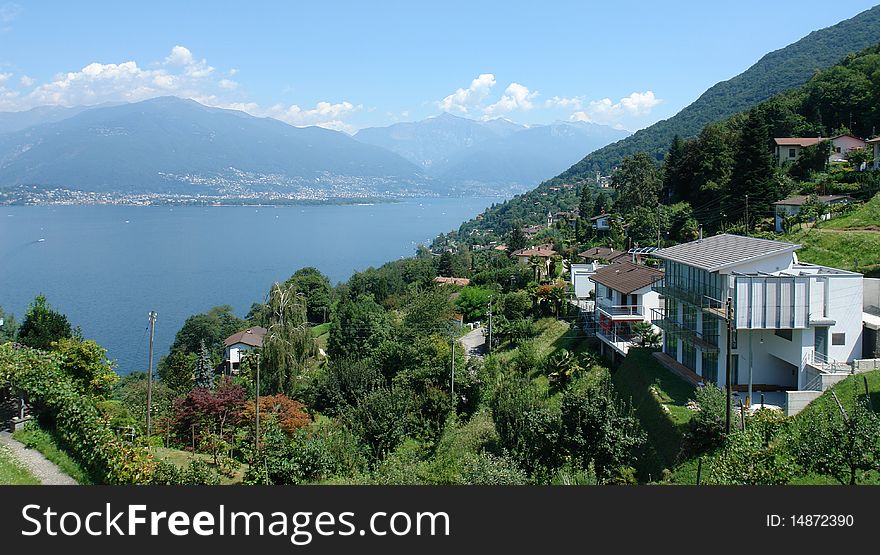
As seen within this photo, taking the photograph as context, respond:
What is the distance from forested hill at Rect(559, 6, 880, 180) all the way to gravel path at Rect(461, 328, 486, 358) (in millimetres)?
89156

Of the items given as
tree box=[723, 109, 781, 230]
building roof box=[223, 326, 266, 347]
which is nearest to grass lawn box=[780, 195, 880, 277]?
tree box=[723, 109, 781, 230]

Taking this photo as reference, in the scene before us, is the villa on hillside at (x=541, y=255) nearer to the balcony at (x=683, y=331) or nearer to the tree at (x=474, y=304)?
the tree at (x=474, y=304)

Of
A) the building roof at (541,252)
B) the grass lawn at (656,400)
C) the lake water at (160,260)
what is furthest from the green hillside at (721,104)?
the grass lawn at (656,400)

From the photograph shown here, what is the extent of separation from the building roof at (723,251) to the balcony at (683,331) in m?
1.69

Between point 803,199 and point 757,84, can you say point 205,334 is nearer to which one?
point 803,199

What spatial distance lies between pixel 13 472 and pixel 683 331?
15.2m

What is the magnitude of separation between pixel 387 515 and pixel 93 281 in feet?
260

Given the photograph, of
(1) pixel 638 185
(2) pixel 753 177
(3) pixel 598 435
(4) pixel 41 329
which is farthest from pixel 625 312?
(1) pixel 638 185

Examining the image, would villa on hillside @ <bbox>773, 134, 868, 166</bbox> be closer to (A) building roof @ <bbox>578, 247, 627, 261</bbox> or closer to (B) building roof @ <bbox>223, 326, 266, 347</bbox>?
(A) building roof @ <bbox>578, 247, 627, 261</bbox>

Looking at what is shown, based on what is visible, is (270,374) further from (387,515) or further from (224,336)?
(224,336)

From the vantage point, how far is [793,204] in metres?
30.5

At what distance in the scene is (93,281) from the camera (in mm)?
75312

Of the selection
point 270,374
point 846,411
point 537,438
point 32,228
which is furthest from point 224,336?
point 32,228

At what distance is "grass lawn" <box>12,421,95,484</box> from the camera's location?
1170 cm
